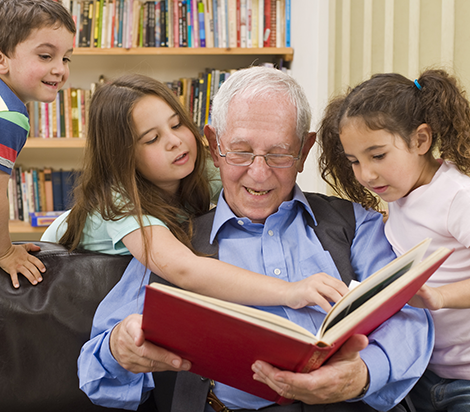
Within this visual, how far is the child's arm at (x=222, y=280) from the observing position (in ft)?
3.24

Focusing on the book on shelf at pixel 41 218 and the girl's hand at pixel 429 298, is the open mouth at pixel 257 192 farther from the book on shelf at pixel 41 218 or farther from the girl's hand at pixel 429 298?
the book on shelf at pixel 41 218

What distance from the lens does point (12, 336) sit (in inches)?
48.6

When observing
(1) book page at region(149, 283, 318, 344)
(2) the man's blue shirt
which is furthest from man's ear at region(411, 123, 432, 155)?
(1) book page at region(149, 283, 318, 344)

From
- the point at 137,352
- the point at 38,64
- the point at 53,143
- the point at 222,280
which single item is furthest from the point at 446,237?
the point at 53,143

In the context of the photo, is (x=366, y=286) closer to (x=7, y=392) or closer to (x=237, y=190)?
(x=237, y=190)

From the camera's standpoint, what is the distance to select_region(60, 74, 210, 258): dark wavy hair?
132cm

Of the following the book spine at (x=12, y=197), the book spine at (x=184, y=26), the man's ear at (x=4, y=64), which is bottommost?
the book spine at (x=12, y=197)

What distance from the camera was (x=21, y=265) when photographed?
1.28 metres

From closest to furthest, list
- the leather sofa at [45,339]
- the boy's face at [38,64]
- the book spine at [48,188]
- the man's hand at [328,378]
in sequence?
the man's hand at [328,378] → the leather sofa at [45,339] → the boy's face at [38,64] → the book spine at [48,188]

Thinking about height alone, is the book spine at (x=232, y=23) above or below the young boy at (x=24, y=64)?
above

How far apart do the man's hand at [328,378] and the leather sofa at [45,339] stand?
2.10 feet

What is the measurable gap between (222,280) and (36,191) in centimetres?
255

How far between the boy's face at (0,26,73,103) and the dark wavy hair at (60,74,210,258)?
12.8 inches

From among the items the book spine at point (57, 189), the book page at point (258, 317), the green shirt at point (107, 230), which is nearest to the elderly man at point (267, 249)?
the green shirt at point (107, 230)
